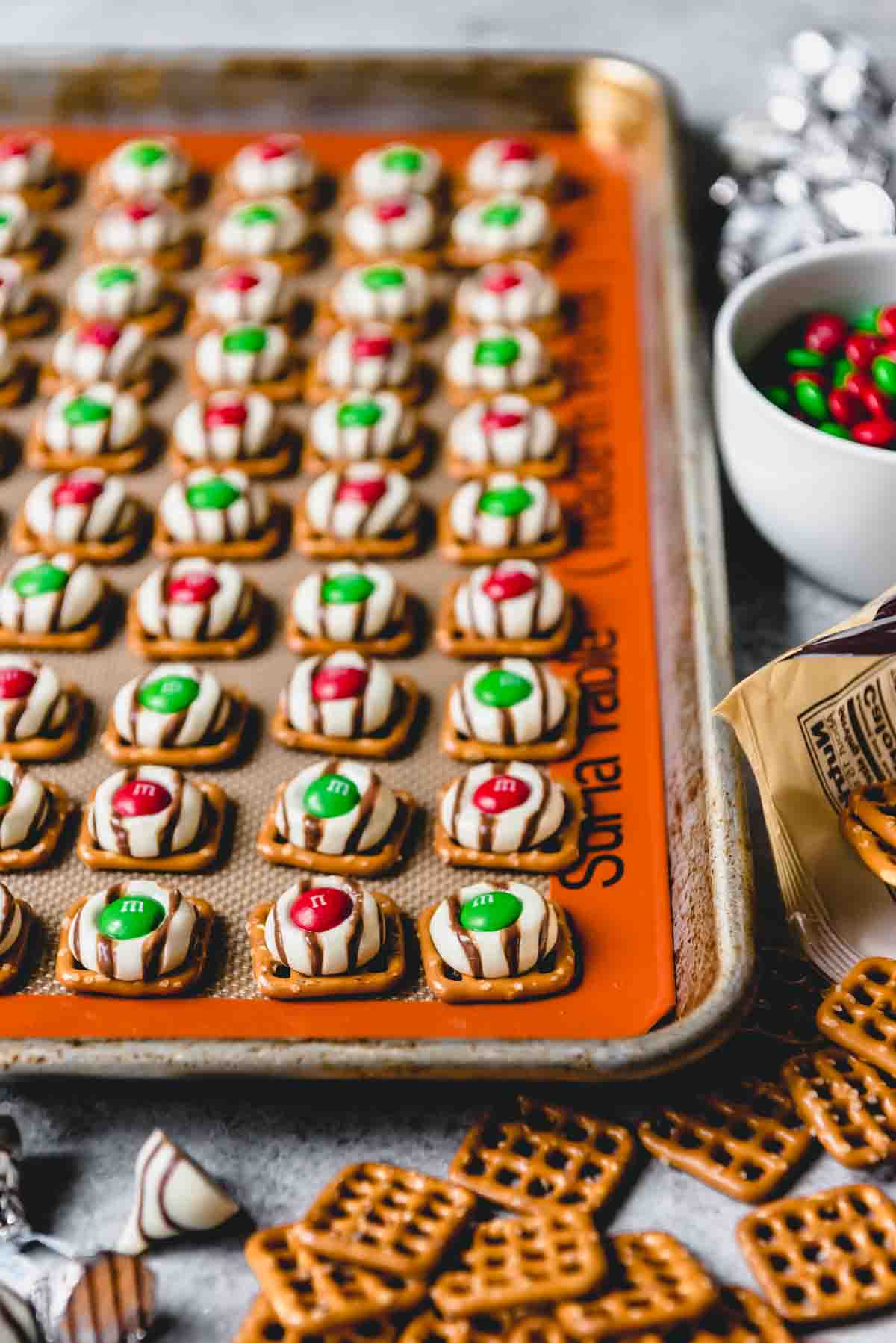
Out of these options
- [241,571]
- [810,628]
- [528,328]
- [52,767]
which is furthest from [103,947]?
[528,328]

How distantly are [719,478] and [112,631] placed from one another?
702 mm

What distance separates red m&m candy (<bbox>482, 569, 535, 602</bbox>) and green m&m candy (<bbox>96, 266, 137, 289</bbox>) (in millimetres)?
691

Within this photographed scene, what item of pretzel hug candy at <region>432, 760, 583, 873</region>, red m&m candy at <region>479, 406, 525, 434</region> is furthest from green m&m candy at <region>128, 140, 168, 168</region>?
pretzel hug candy at <region>432, 760, 583, 873</region>

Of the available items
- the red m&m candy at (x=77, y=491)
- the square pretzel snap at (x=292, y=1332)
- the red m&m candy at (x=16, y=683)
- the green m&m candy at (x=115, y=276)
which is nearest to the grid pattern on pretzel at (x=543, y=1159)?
the square pretzel snap at (x=292, y=1332)

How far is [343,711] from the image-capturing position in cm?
160

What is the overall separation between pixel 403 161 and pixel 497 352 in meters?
0.41

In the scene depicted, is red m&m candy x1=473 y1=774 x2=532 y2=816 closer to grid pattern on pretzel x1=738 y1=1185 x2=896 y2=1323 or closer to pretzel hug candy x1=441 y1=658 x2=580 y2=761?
pretzel hug candy x1=441 y1=658 x2=580 y2=761

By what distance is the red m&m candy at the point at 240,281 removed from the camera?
2033 mm

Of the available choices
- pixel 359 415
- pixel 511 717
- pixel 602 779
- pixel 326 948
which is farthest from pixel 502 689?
pixel 359 415

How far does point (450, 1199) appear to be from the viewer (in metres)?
1.28

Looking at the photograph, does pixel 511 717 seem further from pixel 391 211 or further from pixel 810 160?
pixel 810 160

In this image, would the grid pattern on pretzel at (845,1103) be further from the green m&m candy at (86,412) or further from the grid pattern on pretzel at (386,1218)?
the green m&m candy at (86,412)

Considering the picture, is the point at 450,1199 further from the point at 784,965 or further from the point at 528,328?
the point at 528,328

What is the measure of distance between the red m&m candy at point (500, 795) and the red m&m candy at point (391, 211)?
0.91m
